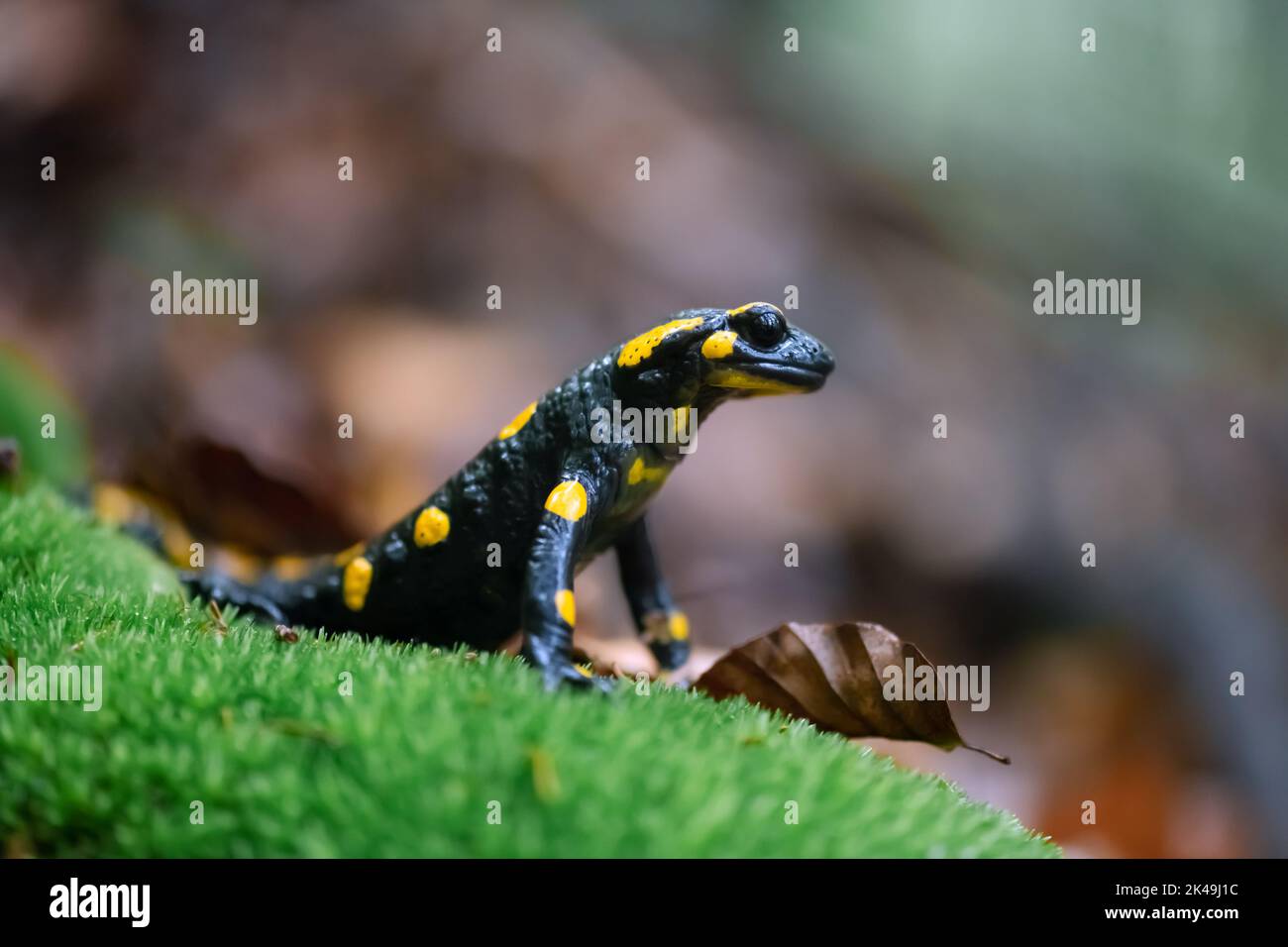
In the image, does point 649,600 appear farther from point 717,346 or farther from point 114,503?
point 114,503

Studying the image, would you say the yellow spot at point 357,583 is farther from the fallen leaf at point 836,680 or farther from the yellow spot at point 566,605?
the fallen leaf at point 836,680

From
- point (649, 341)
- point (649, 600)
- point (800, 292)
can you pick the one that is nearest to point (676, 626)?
point (649, 600)

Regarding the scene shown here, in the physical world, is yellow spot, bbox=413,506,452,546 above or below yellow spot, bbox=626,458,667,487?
below

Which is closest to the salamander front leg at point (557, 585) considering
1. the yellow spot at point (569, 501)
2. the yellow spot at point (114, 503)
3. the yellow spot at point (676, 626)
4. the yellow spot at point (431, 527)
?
the yellow spot at point (569, 501)

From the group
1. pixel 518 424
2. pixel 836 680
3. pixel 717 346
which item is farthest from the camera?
pixel 518 424

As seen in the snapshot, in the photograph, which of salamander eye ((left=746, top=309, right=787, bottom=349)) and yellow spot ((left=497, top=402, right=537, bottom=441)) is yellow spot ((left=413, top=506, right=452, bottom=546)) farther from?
salamander eye ((left=746, top=309, right=787, bottom=349))

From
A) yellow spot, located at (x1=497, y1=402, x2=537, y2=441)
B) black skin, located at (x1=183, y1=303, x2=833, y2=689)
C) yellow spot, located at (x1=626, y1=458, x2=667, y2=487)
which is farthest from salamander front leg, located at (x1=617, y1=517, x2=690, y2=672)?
yellow spot, located at (x1=497, y1=402, x2=537, y2=441)
